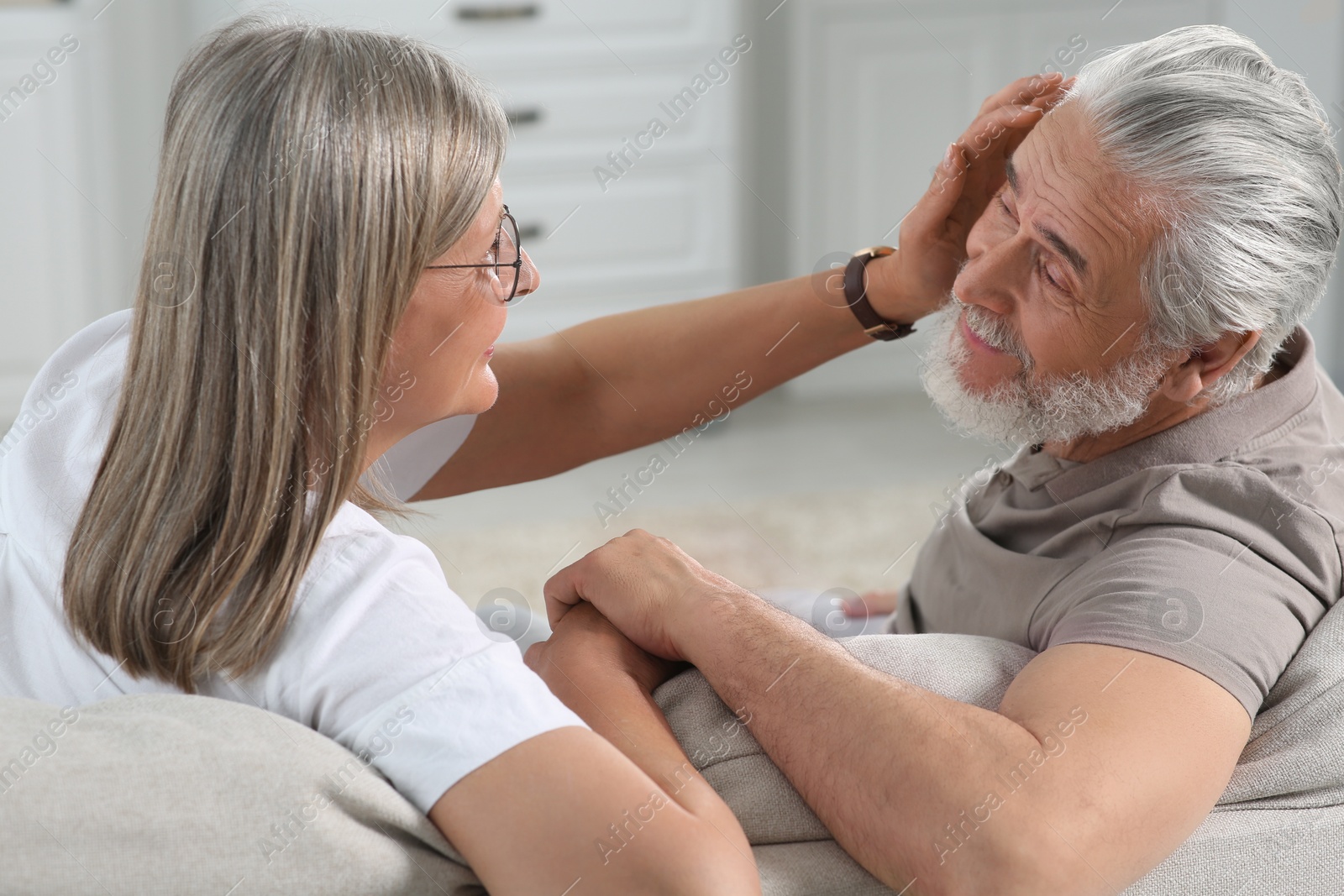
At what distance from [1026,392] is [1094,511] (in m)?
0.18

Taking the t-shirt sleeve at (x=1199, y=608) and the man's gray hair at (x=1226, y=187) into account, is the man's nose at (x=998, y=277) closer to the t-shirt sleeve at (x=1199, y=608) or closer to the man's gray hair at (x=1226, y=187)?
the man's gray hair at (x=1226, y=187)

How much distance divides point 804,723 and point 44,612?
532mm

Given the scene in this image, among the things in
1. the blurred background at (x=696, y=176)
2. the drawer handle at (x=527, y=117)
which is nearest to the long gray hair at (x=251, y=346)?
the blurred background at (x=696, y=176)

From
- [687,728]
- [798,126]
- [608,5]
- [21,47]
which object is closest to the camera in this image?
[687,728]

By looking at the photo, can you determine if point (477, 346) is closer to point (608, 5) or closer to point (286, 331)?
point (286, 331)

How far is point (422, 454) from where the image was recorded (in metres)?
1.32

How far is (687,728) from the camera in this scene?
0.90 meters

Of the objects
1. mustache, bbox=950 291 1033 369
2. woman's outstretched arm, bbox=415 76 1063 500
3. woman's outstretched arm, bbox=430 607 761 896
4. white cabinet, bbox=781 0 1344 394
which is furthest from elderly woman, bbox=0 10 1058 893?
white cabinet, bbox=781 0 1344 394

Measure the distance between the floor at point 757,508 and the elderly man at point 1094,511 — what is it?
1.05 metres

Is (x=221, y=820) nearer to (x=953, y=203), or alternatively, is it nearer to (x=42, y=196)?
(x=953, y=203)

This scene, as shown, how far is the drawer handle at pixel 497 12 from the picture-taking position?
3.33m

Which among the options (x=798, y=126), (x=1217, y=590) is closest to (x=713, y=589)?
(x=1217, y=590)

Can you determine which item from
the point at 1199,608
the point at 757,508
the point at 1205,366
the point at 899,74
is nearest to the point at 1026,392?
the point at 1205,366

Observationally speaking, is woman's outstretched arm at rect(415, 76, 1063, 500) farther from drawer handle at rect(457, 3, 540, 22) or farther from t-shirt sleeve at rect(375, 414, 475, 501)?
drawer handle at rect(457, 3, 540, 22)
